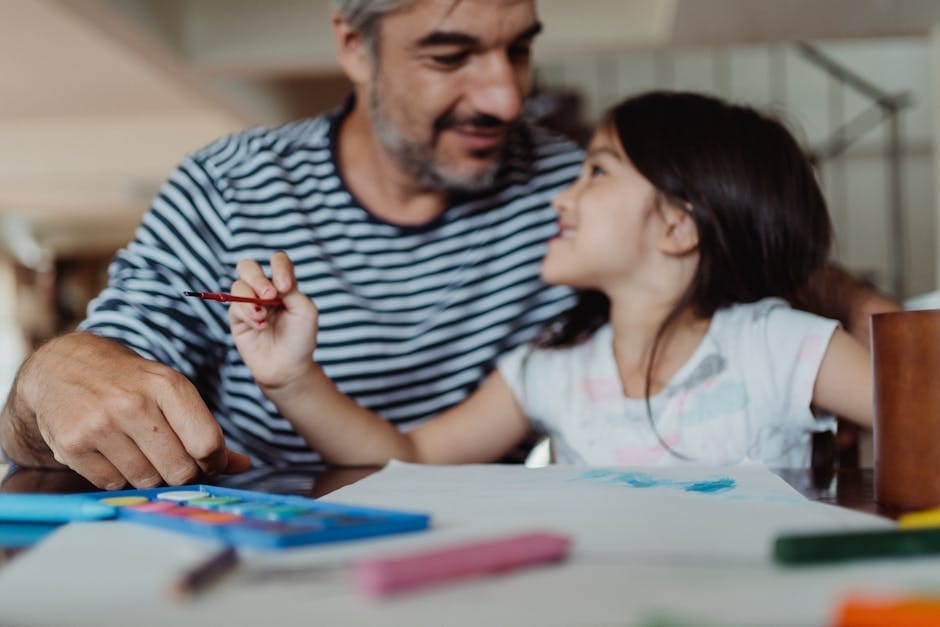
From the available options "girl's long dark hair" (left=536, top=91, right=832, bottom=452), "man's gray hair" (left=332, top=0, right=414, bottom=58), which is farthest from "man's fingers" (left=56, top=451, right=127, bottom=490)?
"man's gray hair" (left=332, top=0, right=414, bottom=58)

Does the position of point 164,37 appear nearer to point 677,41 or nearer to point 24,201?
point 677,41

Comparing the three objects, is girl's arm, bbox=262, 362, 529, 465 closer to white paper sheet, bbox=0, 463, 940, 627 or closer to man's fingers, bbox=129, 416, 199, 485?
man's fingers, bbox=129, 416, 199, 485

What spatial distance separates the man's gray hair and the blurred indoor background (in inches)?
27.0

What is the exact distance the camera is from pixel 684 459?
1.17m

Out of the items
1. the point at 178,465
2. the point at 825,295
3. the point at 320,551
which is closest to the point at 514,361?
the point at 825,295

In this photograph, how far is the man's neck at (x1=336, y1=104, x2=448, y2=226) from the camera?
1641 mm

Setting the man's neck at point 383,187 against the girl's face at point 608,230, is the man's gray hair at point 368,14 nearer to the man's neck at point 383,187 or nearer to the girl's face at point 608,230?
the man's neck at point 383,187

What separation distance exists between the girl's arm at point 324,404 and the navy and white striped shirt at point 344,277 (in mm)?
212

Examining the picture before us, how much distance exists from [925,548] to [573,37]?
3.90 meters

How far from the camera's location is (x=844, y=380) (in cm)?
114

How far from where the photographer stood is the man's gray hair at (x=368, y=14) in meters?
1.67

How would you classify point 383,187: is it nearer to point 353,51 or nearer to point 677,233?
point 353,51

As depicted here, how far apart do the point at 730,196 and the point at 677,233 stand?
8cm

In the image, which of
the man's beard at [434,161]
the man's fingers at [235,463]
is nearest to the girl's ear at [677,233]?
the man's beard at [434,161]
